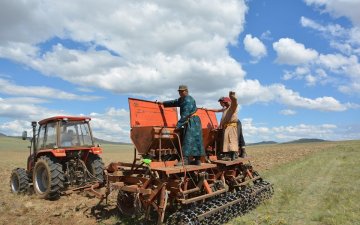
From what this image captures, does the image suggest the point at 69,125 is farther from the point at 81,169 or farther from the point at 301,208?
the point at 301,208

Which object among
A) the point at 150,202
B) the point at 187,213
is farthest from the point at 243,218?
the point at 150,202

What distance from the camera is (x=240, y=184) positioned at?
1052cm

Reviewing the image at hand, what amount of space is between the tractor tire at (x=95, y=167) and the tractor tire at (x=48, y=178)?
118 cm

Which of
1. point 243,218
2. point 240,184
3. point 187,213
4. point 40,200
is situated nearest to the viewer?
point 187,213

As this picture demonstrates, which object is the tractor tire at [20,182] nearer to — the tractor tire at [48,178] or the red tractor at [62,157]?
the red tractor at [62,157]

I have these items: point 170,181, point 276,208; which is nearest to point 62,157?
point 170,181

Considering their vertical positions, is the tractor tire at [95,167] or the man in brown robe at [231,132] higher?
the man in brown robe at [231,132]

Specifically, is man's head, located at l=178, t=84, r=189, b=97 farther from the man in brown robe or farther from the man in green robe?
the man in brown robe

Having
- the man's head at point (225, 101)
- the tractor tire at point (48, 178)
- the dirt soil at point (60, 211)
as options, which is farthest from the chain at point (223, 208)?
the tractor tire at point (48, 178)

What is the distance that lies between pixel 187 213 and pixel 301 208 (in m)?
3.56

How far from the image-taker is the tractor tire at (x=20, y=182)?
12531 mm

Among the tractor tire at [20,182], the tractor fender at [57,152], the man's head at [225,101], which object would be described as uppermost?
the man's head at [225,101]

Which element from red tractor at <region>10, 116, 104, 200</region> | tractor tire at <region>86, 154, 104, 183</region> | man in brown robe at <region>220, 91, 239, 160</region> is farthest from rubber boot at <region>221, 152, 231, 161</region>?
tractor tire at <region>86, 154, 104, 183</region>

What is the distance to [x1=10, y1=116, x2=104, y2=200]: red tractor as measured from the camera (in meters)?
12.0
